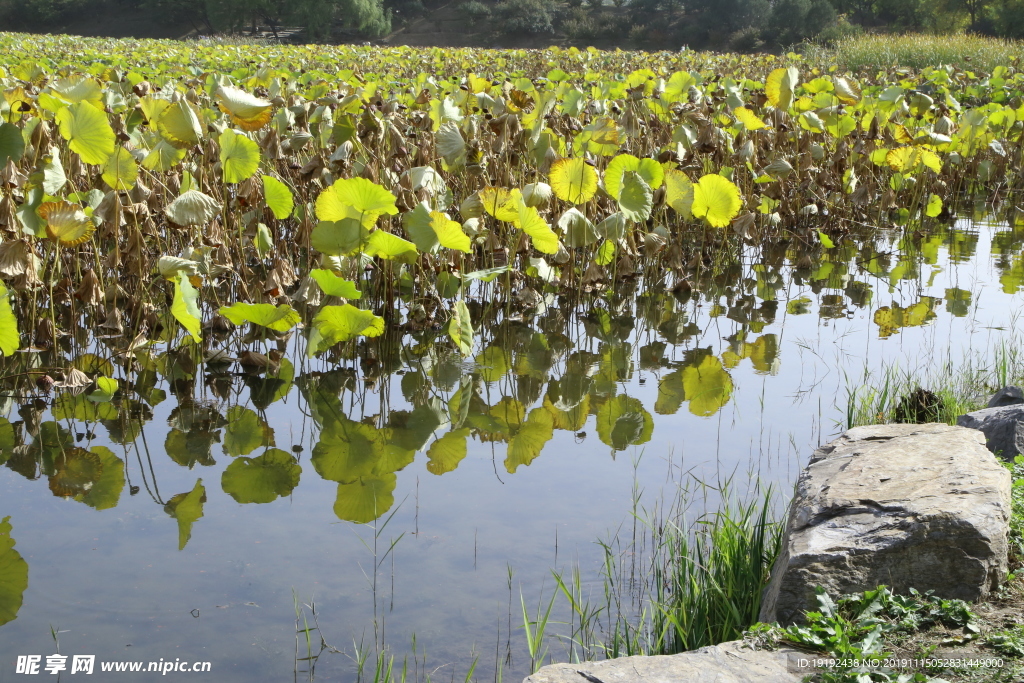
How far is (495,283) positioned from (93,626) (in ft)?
8.35

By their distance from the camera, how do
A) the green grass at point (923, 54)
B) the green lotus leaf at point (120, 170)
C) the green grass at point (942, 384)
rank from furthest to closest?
the green grass at point (923, 54), the green lotus leaf at point (120, 170), the green grass at point (942, 384)

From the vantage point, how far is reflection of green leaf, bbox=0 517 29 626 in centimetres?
192

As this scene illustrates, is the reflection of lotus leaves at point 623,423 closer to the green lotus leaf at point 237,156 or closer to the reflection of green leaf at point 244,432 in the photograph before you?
the reflection of green leaf at point 244,432

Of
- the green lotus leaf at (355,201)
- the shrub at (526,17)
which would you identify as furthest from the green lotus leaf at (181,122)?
the shrub at (526,17)

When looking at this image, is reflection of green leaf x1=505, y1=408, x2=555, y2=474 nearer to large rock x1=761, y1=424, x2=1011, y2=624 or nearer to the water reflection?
the water reflection

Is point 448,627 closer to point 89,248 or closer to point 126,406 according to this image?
point 126,406

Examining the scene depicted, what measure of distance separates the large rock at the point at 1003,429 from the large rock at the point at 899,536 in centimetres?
42

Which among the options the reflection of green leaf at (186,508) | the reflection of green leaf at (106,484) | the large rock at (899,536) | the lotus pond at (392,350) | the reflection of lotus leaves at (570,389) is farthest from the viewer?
the reflection of lotus leaves at (570,389)

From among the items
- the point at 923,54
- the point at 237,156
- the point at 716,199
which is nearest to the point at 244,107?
the point at 237,156

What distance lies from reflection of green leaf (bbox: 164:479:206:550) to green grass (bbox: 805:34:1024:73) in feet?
44.6

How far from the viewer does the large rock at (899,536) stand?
1.75 meters

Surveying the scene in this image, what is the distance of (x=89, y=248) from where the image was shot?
4102mm

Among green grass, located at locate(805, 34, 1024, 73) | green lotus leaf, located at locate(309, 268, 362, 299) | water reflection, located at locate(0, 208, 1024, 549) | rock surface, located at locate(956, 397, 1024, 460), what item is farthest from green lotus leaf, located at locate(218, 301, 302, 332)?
green grass, located at locate(805, 34, 1024, 73)

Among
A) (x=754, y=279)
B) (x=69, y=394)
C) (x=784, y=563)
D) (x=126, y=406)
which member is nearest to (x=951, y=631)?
(x=784, y=563)
